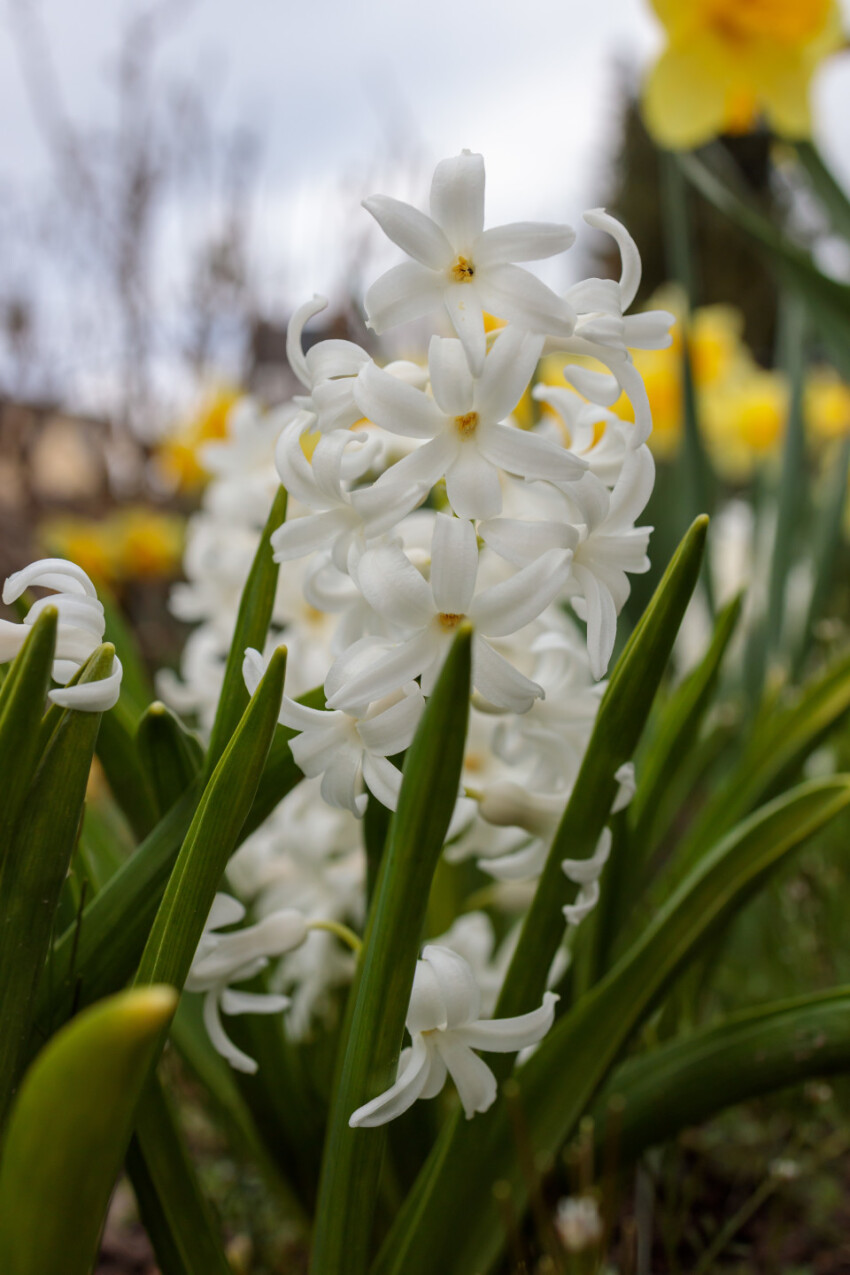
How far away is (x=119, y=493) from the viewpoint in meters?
5.11

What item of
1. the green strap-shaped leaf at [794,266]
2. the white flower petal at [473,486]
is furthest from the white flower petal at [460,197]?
the green strap-shaped leaf at [794,266]

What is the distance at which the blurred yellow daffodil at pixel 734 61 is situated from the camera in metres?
1.37

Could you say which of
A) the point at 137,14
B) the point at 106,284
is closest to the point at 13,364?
the point at 106,284

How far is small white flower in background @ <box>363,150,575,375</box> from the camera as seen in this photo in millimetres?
473

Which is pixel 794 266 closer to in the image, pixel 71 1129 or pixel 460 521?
pixel 460 521

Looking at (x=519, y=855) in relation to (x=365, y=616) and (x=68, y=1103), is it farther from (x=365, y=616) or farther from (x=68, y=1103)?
(x=68, y=1103)

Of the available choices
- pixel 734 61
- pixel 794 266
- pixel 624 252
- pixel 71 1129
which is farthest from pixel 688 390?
pixel 71 1129

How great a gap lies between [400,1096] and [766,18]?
147 cm

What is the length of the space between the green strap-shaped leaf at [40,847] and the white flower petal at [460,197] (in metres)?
0.28

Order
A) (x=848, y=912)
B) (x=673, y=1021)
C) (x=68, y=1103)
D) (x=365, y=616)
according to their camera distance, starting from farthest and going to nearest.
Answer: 1. (x=848, y=912)
2. (x=673, y=1021)
3. (x=365, y=616)
4. (x=68, y=1103)

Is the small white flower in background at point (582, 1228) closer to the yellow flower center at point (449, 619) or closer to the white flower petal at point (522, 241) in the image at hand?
the yellow flower center at point (449, 619)

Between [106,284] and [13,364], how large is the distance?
64 cm

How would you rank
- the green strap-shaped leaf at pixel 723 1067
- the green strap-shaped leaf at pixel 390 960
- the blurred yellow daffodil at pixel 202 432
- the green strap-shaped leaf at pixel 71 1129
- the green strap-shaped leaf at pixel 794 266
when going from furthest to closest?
the blurred yellow daffodil at pixel 202 432, the green strap-shaped leaf at pixel 794 266, the green strap-shaped leaf at pixel 723 1067, the green strap-shaped leaf at pixel 390 960, the green strap-shaped leaf at pixel 71 1129

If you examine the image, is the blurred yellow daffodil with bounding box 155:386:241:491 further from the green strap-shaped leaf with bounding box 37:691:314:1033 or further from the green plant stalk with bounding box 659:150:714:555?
the green strap-shaped leaf with bounding box 37:691:314:1033
